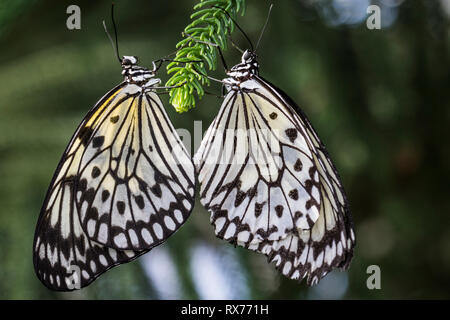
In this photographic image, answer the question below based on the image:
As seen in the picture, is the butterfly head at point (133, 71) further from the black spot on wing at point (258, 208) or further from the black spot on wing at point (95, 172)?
the black spot on wing at point (258, 208)

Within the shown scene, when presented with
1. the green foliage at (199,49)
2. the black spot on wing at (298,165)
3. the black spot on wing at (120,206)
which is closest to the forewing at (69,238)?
the black spot on wing at (120,206)

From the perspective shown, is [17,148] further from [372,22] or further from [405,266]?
[405,266]

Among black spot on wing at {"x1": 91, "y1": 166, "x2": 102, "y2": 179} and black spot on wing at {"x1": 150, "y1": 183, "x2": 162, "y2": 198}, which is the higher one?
black spot on wing at {"x1": 91, "y1": 166, "x2": 102, "y2": 179}

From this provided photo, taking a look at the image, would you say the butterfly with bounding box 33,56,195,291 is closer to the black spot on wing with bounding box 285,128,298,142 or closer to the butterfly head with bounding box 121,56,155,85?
the butterfly head with bounding box 121,56,155,85

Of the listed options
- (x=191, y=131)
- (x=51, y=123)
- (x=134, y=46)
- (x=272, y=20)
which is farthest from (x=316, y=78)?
(x=51, y=123)

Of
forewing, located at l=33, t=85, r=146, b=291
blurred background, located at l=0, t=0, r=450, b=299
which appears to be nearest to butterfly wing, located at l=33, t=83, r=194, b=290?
forewing, located at l=33, t=85, r=146, b=291

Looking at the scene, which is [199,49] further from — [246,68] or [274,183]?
[274,183]

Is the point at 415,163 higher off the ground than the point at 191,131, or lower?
lower
